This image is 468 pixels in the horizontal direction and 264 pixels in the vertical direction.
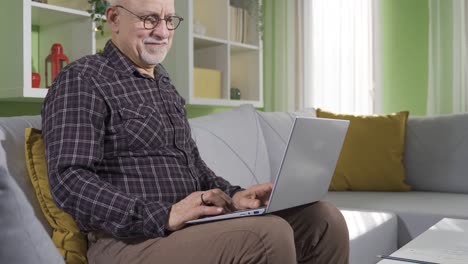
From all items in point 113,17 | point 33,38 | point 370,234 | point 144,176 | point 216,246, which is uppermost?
point 33,38

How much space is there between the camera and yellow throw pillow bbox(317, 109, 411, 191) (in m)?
2.66

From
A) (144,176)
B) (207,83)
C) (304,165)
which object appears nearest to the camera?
(304,165)

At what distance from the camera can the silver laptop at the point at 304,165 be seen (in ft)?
3.81

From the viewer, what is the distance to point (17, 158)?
1.34 m

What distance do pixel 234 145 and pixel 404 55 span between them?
177 centimetres

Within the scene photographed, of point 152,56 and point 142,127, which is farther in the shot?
point 152,56

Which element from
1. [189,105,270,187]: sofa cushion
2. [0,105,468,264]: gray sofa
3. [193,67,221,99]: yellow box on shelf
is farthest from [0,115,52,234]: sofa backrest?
[193,67,221,99]: yellow box on shelf

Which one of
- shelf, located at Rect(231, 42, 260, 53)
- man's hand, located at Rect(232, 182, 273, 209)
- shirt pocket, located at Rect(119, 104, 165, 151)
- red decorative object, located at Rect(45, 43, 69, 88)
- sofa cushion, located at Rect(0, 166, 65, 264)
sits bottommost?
man's hand, located at Rect(232, 182, 273, 209)

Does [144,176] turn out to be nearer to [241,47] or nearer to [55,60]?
[55,60]

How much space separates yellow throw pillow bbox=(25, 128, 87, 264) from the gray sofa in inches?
1.3

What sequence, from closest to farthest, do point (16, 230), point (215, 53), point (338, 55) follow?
point (16, 230), point (215, 53), point (338, 55)

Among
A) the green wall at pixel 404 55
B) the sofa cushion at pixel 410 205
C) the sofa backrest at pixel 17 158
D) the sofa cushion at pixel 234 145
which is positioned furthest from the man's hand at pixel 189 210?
the green wall at pixel 404 55

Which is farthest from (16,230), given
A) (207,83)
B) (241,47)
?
(241,47)

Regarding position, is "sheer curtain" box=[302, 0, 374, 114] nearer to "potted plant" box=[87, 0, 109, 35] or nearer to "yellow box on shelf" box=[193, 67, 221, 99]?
"yellow box on shelf" box=[193, 67, 221, 99]
